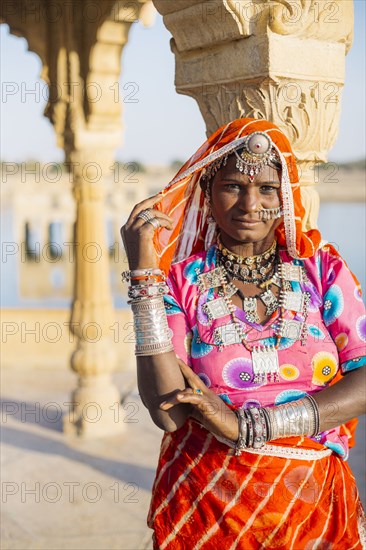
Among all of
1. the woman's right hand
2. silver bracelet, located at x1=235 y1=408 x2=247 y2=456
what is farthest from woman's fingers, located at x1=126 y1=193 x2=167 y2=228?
silver bracelet, located at x1=235 y1=408 x2=247 y2=456

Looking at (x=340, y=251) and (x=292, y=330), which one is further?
(x=340, y=251)

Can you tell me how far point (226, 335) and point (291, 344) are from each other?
5.2 inches

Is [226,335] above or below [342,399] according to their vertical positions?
above

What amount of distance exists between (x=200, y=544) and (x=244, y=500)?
133mm

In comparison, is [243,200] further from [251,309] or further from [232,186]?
[251,309]

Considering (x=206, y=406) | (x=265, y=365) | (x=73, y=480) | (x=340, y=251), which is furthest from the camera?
(x=340, y=251)

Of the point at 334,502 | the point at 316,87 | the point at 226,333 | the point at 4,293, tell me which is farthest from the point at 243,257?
the point at 4,293

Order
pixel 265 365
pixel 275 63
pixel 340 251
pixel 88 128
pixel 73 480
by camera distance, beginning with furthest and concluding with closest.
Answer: pixel 340 251 < pixel 88 128 < pixel 73 480 < pixel 275 63 < pixel 265 365

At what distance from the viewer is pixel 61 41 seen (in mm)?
4605

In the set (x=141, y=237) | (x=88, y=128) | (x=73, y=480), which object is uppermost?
(x=88, y=128)

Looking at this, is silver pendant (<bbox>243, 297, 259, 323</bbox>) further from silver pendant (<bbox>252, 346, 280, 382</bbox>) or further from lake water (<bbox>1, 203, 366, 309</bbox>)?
lake water (<bbox>1, 203, 366, 309</bbox>)

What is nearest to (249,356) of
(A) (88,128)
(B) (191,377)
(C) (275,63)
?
(B) (191,377)

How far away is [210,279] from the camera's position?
151 centimetres

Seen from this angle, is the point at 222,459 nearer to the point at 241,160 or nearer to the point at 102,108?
the point at 241,160
